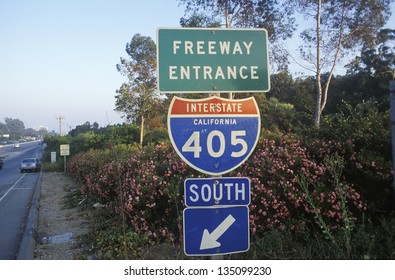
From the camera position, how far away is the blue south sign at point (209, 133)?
2.19 m

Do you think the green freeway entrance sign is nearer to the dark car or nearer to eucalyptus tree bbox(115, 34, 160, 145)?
eucalyptus tree bbox(115, 34, 160, 145)

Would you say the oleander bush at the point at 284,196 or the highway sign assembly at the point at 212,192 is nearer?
the highway sign assembly at the point at 212,192

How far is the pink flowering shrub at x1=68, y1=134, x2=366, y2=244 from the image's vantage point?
4.46 meters

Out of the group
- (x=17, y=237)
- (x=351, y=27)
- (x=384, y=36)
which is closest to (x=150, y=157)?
(x=17, y=237)

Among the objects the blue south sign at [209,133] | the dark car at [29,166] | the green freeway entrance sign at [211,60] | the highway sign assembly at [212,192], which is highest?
the green freeway entrance sign at [211,60]

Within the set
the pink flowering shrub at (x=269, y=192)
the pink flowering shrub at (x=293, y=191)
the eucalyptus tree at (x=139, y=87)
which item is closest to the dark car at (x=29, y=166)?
the eucalyptus tree at (x=139, y=87)

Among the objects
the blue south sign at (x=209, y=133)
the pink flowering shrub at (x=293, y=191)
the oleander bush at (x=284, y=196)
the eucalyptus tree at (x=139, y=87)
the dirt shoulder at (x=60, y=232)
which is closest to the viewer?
the blue south sign at (x=209, y=133)

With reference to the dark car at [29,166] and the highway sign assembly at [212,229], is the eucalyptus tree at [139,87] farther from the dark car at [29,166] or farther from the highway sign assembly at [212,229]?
the highway sign assembly at [212,229]

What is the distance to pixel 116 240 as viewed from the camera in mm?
5391

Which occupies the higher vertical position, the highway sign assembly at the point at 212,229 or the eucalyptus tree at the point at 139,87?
the eucalyptus tree at the point at 139,87

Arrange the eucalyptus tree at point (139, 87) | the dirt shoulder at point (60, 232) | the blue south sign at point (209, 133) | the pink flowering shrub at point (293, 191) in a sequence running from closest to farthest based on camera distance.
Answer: the blue south sign at point (209, 133), the pink flowering shrub at point (293, 191), the dirt shoulder at point (60, 232), the eucalyptus tree at point (139, 87)

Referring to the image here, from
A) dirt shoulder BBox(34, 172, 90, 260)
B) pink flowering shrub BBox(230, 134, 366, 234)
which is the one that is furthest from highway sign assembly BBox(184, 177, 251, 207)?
dirt shoulder BBox(34, 172, 90, 260)

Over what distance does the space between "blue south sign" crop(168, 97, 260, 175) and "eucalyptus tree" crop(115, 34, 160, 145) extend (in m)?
21.9

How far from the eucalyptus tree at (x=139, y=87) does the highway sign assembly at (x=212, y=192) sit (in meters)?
21.9
